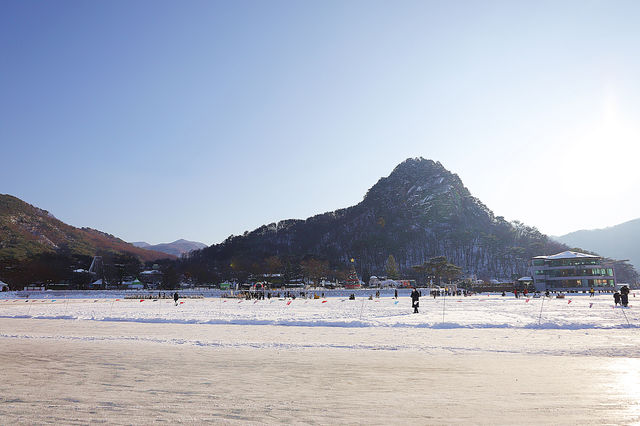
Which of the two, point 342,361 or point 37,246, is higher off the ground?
point 37,246

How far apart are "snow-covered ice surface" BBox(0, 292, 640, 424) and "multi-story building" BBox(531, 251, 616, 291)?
9709cm

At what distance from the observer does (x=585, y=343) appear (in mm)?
13359

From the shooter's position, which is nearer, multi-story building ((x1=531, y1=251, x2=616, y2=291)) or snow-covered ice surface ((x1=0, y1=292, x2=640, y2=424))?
snow-covered ice surface ((x1=0, y1=292, x2=640, y2=424))

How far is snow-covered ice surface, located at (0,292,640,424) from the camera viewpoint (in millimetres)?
6004

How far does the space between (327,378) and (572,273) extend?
112 metres

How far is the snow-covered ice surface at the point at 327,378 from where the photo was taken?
600cm

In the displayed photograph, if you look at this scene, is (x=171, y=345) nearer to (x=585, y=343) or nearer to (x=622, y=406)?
(x=622, y=406)

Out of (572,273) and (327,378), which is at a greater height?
(572,273)

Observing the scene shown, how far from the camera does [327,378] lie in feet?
28.3

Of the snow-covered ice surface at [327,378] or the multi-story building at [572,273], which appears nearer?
the snow-covered ice surface at [327,378]

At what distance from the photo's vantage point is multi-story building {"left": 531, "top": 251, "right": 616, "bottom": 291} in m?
97.2

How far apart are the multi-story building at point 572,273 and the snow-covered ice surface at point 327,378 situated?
319ft

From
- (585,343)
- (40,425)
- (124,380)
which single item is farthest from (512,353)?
(40,425)

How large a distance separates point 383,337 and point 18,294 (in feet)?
323
